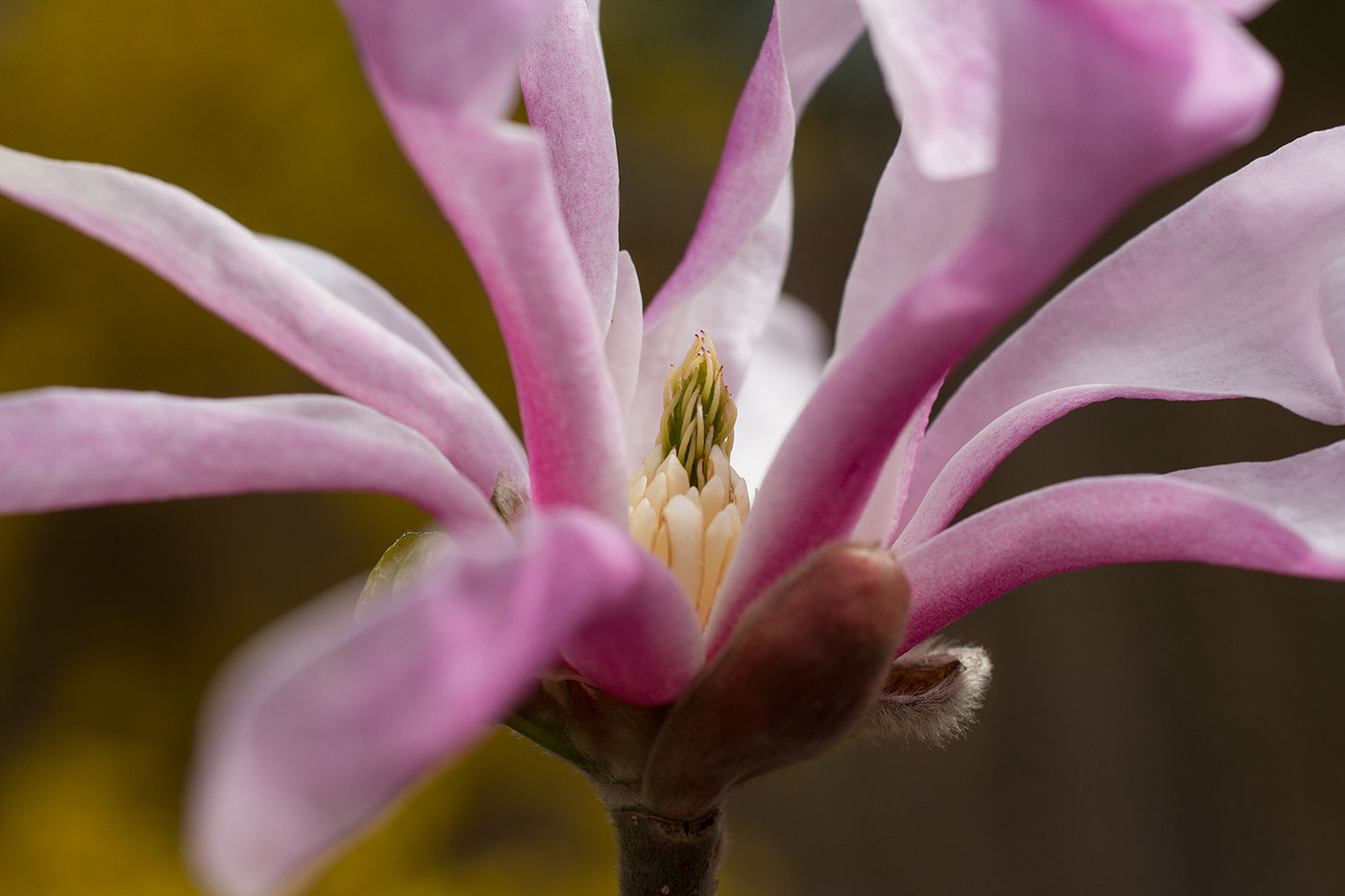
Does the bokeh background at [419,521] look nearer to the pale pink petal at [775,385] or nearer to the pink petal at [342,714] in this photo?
the pale pink petal at [775,385]

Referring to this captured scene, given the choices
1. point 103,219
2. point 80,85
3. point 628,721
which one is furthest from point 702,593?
point 80,85

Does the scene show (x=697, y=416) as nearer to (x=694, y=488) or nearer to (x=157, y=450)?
(x=694, y=488)

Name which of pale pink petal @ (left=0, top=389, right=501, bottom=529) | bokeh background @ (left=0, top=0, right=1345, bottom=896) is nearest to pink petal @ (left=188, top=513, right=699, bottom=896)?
pale pink petal @ (left=0, top=389, right=501, bottom=529)

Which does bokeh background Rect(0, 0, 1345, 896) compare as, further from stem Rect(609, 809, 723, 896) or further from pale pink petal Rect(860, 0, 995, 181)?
pale pink petal Rect(860, 0, 995, 181)

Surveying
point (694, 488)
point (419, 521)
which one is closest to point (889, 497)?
point (694, 488)

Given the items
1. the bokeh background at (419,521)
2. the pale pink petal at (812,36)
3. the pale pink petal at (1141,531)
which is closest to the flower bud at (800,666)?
the pale pink petal at (1141,531)

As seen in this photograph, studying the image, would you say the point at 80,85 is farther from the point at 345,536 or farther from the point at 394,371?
the point at 394,371
